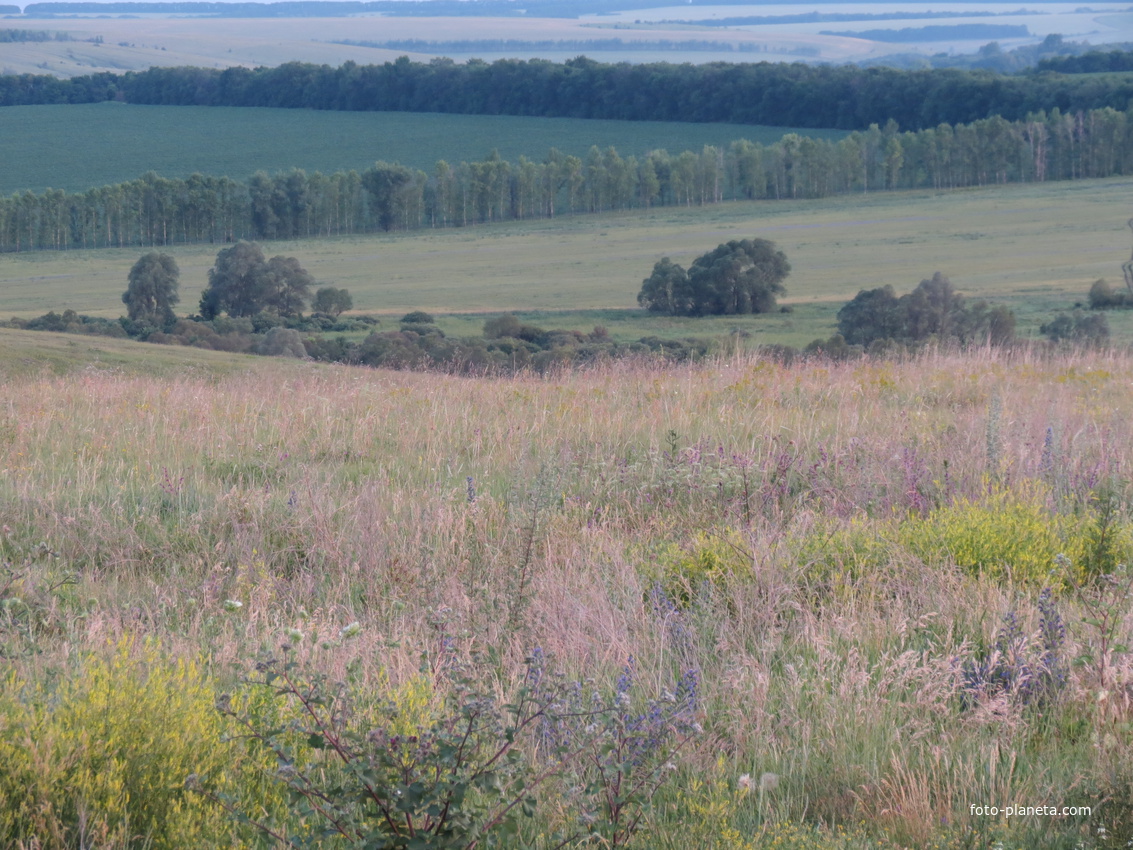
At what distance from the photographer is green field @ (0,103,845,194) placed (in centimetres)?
12450

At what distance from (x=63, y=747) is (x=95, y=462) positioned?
14.9 ft

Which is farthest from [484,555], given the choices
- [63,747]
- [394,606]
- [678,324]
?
[678,324]

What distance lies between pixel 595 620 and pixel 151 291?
5961 centimetres

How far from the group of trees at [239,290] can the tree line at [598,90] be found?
10059 centimetres

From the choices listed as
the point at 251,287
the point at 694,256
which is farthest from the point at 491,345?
the point at 694,256

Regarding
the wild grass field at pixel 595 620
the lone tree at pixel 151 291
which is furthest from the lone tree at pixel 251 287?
the wild grass field at pixel 595 620

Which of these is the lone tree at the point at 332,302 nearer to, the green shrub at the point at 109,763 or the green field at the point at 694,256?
the green field at the point at 694,256

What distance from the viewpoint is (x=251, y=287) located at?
2387 inches

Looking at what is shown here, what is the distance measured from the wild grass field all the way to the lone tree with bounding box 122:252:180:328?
5327cm

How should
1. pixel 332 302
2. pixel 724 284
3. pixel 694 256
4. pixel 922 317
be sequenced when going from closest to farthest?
pixel 922 317, pixel 724 284, pixel 332 302, pixel 694 256

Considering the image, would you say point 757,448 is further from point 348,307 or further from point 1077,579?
point 348,307

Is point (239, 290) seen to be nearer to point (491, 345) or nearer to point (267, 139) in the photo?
point (491, 345)

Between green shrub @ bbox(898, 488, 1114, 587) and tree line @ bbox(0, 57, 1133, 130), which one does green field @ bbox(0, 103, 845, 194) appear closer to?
tree line @ bbox(0, 57, 1133, 130)

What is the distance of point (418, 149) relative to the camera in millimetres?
133875
